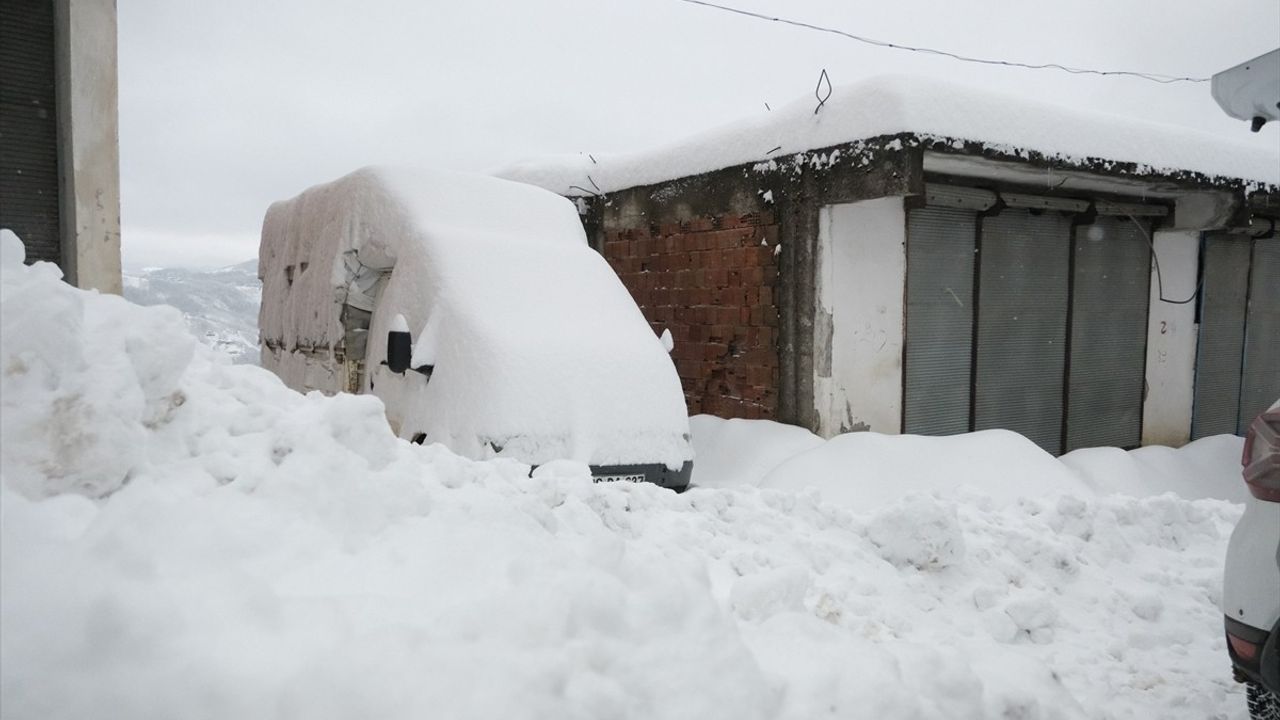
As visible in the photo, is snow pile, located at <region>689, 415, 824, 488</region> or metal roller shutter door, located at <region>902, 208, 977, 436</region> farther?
metal roller shutter door, located at <region>902, 208, 977, 436</region>

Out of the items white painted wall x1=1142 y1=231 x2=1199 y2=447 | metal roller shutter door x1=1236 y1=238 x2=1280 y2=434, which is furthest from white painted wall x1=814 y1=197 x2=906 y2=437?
metal roller shutter door x1=1236 y1=238 x2=1280 y2=434

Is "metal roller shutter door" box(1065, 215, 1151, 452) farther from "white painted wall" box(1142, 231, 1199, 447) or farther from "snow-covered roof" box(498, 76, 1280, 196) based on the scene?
"snow-covered roof" box(498, 76, 1280, 196)

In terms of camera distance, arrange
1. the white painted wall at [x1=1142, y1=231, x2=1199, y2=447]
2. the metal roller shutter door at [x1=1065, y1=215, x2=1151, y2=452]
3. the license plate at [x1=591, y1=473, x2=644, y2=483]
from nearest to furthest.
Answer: the license plate at [x1=591, y1=473, x2=644, y2=483] < the metal roller shutter door at [x1=1065, y1=215, x2=1151, y2=452] < the white painted wall at [x1=1142, y1=231, x2=1199, y2=447]

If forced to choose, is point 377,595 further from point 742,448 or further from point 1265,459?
point 742,448

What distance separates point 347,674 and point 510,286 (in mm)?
3504

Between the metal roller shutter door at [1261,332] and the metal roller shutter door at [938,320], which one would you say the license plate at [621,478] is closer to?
the metal roller shutter door at [938,320]

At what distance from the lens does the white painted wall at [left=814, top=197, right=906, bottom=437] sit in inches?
262

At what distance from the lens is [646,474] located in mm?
4605

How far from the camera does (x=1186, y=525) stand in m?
5.01

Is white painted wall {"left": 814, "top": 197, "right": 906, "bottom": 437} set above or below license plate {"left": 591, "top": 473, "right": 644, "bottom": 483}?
above

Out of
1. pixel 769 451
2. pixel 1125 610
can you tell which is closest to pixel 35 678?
pixel 1125 610

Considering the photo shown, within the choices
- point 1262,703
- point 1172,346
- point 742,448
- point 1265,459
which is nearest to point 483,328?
point 742,448

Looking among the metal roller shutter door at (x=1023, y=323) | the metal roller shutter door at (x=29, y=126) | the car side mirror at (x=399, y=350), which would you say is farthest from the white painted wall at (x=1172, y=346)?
the metal roller shutter door at (x=29, y=126)

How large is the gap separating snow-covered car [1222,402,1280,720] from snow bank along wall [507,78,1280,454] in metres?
3.63
